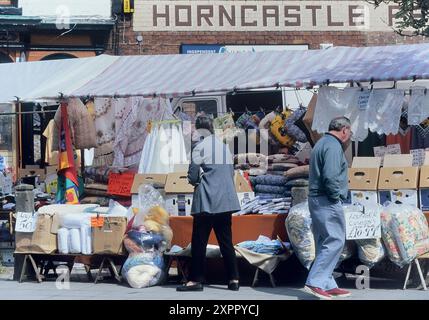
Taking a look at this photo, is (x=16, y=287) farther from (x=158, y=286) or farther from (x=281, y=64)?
(x=281, y=64)

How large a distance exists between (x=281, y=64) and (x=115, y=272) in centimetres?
386

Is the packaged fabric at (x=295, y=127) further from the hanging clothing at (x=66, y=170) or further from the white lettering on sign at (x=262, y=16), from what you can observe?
the white lettering on sign at (x=262, y=16)

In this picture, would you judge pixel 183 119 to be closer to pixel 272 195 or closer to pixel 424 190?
pixel 272 195

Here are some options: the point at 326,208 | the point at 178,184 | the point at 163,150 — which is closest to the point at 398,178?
the point at 326,208

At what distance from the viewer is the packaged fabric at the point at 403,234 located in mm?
10578

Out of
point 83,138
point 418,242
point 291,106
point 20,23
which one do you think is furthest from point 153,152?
point 20,23

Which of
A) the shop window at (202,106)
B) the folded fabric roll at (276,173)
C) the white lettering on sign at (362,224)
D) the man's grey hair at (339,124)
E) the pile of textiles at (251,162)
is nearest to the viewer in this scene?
the man's grey hair at (339,124)

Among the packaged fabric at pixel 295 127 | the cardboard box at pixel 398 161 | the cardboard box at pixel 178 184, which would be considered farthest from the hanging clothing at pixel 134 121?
the cardboard box at pixel 398 161

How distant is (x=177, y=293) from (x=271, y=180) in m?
2.10

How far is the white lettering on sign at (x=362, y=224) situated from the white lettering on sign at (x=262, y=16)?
1130 centimetres

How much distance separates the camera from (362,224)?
10.6m

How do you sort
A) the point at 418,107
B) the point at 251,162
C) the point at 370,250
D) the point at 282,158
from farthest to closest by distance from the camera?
the point at 251,162 → the point at 282,158 → the point at 418,107 → the point at 370,250

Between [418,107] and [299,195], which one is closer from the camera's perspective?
[299,195]

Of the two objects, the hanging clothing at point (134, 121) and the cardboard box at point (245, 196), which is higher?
the hanging clothing at point (134, 121)
